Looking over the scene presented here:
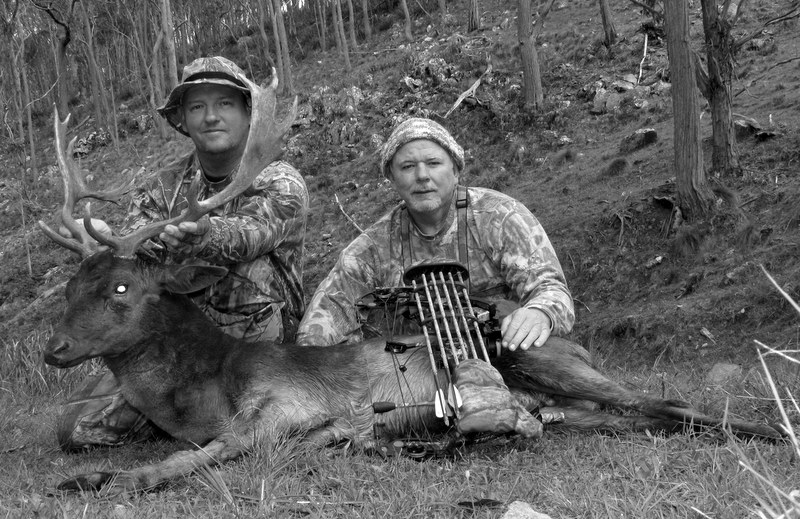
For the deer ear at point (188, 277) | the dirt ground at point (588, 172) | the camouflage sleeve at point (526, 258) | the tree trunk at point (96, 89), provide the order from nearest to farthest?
the deer ear at point (188, 277) < the camouflage sleeve at point (526, 258) < the dirt ground at point (588, 172) < the tree trunk at point (96, 89)

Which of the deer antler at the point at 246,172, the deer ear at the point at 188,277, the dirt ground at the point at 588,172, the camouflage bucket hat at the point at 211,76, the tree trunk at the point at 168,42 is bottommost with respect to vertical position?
the dirt ground at the point at 588,172

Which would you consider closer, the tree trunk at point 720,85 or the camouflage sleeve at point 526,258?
the camouflage sleeve at point 526,258

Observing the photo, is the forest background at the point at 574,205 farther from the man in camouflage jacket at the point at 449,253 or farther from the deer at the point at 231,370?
the man in camouflage jacket at the point at 449,253

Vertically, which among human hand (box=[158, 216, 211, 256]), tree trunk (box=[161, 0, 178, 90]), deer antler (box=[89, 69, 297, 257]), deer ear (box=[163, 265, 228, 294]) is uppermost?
tree trunk (box=[161, 0, 178, 90])

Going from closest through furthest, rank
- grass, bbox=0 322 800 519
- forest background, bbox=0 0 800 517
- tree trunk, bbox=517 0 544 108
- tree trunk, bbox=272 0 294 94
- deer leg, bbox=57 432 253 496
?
grass, bbox=0 322 800 519
forest background, bbox=0 0 800 517
deer leg, bbox=57 432 253 496
tree trunk, bbox=517 0 544 108
tree trunk, bbox=272 0 294 94

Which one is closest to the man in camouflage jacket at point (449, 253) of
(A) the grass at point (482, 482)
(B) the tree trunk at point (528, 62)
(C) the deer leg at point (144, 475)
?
(A) the grass at point (482, 482)

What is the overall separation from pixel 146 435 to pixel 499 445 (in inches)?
103

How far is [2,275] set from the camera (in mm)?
20531

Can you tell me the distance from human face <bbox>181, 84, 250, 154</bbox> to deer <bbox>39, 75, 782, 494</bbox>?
976mm

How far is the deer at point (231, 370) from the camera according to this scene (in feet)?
15.6

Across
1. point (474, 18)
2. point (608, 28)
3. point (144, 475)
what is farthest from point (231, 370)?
point (474, 18)

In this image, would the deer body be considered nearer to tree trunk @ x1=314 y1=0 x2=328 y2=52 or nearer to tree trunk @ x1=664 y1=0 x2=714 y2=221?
tree trunk @ x1=664 y1=0 x2=714 y2=221

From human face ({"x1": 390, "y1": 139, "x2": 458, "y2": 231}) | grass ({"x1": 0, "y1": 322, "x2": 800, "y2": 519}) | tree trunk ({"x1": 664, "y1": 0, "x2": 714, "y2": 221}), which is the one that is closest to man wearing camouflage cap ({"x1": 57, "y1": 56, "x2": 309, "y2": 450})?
grass ({"x1": 0, "y1": 322, "x2": 800, "y2": 519})

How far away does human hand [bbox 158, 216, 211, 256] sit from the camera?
16.2 ft
